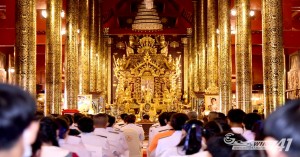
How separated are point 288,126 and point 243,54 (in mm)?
18471

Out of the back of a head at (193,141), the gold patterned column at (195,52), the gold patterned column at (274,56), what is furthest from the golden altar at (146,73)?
the back of a head at (193,141)

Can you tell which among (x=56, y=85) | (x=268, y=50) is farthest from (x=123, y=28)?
(x=268, y=50)

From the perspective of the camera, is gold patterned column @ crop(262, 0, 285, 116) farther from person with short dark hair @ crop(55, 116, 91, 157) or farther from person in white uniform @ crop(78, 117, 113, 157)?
person with short dark hair @ crop(55, 116, 91, 157)

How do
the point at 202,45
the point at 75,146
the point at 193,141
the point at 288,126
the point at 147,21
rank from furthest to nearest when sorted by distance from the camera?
1. the point at 202,45
2. the point at 147,21
3. the point at 75,146
4. the point at 193,141
5. the point at 288,126

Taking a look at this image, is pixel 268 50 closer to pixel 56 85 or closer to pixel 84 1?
pixel 56 85

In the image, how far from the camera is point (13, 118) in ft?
5.81

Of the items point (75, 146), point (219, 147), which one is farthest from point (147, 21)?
point (219, 147)

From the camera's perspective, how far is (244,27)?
19844 millimetres

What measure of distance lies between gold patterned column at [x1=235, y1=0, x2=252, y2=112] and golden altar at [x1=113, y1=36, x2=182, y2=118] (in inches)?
659

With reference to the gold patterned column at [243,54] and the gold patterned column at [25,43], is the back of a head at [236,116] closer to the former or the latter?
the gold patterned column at [25,43]

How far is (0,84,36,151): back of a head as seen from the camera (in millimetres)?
1754

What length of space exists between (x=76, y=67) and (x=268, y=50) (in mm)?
11814

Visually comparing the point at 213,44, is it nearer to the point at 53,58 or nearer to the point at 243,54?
the point at 243,54

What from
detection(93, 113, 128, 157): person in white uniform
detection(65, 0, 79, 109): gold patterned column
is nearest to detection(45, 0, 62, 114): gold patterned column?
detection(65, 0, 79, 109): gold patterned column
